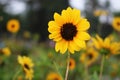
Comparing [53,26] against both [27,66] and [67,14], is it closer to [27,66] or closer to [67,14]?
[67,14]

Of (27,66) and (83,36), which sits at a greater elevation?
(83,36)

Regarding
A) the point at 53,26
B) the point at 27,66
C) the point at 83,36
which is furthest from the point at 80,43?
the point at 27,66

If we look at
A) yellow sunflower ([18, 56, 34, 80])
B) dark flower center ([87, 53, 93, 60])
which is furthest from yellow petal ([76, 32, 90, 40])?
dark flower center ([87, 53, 93, 60])

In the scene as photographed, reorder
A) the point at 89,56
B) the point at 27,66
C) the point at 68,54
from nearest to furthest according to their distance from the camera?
the point at 68,54, the point at 27,66, the point at 89,56

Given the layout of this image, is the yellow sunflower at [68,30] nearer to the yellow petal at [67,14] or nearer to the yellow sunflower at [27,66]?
the yellow petal at [67,14]

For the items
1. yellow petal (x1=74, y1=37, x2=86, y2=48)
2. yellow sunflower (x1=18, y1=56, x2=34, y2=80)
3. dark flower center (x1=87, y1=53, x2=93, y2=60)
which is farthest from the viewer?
dark flower center (x1=87, y1=53, x2=93, y2=60)

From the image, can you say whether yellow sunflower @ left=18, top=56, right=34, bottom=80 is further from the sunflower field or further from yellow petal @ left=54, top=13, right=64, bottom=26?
yellow petal @ left=54, top=13, right=64, bottom=26
